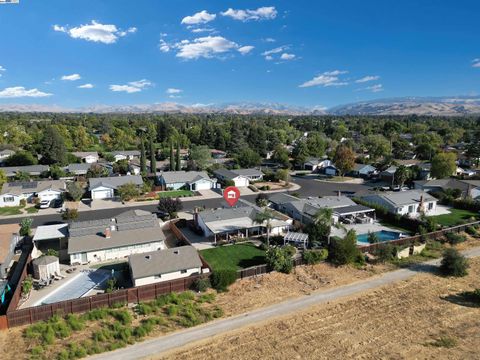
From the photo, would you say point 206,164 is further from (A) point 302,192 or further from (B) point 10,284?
(B) point 10,284

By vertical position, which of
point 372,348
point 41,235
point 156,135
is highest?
point 156,135

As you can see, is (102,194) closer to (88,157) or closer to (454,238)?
(88,157)

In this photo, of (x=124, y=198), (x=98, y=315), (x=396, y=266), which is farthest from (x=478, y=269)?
(x=124, y=198)

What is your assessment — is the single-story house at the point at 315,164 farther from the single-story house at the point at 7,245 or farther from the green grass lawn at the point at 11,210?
the single-story house at the point at 7,245

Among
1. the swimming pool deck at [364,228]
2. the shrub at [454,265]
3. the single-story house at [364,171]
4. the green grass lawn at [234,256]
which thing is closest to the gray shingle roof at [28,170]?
the green grass lawn at [234,256]

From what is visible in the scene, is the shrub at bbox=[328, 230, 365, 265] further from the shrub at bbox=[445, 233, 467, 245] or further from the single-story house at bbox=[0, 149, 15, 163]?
the single-story house at bbox=[0, 149, 15, 163]

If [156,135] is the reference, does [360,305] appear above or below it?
below

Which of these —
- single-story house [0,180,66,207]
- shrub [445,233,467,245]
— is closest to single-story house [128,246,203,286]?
shrub [445,233,467,245]
